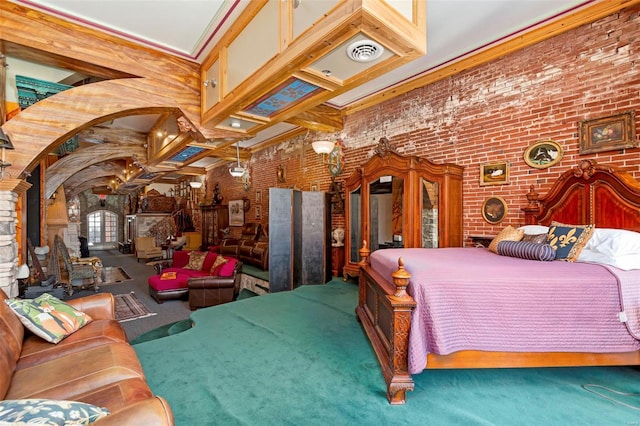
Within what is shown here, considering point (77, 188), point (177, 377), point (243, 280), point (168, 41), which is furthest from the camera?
point (77, 188)

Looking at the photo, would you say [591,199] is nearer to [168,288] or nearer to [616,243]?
[616,243]

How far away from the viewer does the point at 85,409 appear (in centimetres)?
109

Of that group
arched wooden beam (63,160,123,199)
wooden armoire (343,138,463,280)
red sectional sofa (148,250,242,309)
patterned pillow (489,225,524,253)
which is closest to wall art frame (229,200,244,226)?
red sectional sofa (148,250,242,309)

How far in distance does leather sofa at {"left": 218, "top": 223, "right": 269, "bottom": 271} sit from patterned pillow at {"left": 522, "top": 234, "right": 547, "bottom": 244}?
16.4ft

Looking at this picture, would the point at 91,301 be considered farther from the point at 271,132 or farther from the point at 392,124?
the point at 271,132

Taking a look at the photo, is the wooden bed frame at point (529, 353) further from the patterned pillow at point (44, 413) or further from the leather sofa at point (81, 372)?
the patterned pillow at point (44, 413)

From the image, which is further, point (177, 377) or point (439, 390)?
point (177, 377)

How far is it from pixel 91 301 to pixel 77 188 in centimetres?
1135

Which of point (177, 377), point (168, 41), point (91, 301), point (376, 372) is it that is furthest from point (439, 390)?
point (168, 41)

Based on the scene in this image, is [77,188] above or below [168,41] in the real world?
below

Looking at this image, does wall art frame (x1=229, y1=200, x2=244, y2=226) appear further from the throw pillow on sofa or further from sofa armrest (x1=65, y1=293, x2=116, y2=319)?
sofa armrest (x1=65, y1=293, x2=116, y2=319)

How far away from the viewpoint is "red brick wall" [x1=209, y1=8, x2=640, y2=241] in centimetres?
289

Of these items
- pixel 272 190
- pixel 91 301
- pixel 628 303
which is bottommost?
pixel 91 301

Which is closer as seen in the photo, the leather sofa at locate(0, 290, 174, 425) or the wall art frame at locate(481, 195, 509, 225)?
the leather sofa at locate(0, 290, 174, 425)
